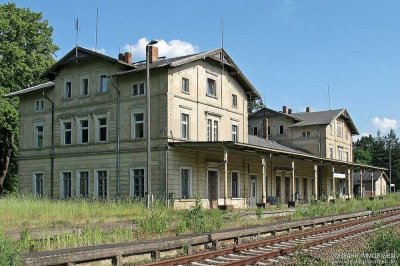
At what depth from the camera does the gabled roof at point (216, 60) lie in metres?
28.8

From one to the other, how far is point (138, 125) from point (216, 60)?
636cm

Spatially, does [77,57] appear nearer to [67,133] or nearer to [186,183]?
[67,133]

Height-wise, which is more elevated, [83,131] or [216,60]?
[216,60]

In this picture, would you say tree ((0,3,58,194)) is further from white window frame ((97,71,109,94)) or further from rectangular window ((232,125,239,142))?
rectangular window ((232,125,239,142))

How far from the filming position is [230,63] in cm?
3328

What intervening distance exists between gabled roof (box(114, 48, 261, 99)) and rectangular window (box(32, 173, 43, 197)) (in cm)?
942

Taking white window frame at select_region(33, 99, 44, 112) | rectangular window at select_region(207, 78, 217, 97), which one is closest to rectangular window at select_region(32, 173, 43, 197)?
white window frame at select_region(33, 99, 44, 112)

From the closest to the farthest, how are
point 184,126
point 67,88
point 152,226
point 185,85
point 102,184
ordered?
point 152,226
point 184,126
point 185,85
point 102,184
point 67,88

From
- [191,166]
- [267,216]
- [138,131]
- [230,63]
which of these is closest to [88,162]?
[138,131]

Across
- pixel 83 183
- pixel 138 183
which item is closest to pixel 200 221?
pixel 138 183

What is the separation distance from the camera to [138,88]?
29.8m

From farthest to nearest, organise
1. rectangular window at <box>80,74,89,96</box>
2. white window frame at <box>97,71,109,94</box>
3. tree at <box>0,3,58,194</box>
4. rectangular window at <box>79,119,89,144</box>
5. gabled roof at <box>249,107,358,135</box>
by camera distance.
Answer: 1. gabled roof at <box>249,107,358,135</box>
2. tree at <box>0,3,58,194</box>
3. rectangular window at <box>80,74,89,96</box>
4. rectangular window at <box>79,119,89,144</box>
5. white window frame at <box>97,71,109,94</box>

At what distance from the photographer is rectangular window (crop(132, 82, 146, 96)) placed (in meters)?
29.6

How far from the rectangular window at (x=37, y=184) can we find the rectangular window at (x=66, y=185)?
2.19 meters
